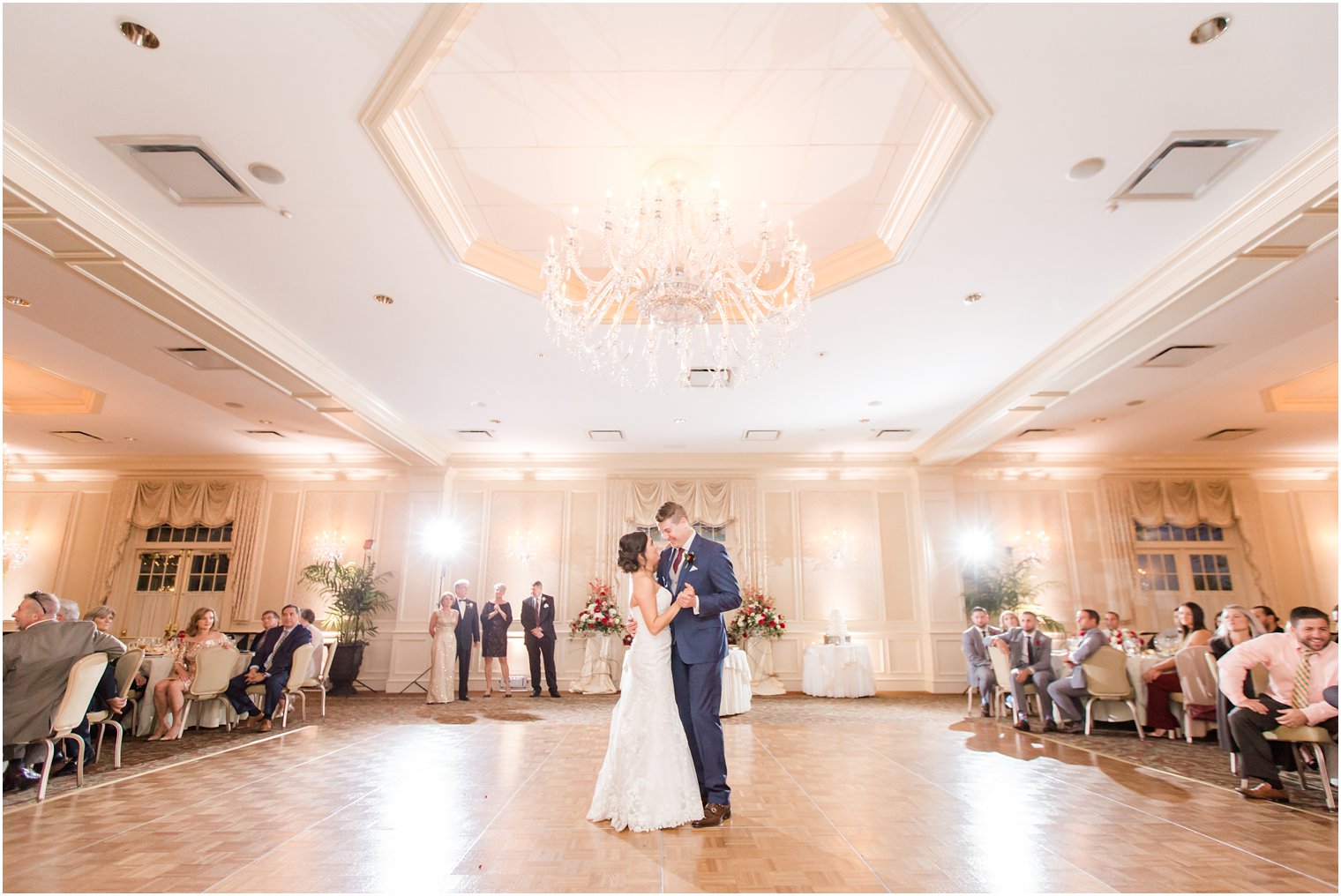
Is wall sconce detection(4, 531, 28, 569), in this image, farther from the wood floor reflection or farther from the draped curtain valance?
the wood floor reflection

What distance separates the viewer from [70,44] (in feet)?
10.5

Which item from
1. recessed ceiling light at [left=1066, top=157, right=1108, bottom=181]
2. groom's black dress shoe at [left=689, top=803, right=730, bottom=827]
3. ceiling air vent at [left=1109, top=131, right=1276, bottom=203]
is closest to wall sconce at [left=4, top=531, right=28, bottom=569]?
groom's black dress shoe at [left=689, top=803, right=730, bottom=827]

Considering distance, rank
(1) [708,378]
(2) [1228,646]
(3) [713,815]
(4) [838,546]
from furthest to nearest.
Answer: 1. (4) [838,546]
2. (1) [708,378]
3. (2) [1228,646]
4. (3) [713,815]

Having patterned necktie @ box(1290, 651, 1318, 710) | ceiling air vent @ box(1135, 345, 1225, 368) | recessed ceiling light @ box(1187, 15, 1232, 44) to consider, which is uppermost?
recessed ceiling light @ box(1187, 15, 1232, 44)

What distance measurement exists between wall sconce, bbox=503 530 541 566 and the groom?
7908 mm

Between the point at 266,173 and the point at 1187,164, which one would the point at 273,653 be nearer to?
the point at 266,173

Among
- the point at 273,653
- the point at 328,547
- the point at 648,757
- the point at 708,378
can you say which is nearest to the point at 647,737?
the point at 648,757

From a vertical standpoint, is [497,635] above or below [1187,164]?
below

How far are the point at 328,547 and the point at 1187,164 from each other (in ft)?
38.9

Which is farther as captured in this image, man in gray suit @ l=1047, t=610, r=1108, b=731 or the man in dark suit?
the man in dark suit

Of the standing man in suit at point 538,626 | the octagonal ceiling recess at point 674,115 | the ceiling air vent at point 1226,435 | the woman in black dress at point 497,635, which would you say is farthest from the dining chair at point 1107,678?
the woman in black dress at point 497,635

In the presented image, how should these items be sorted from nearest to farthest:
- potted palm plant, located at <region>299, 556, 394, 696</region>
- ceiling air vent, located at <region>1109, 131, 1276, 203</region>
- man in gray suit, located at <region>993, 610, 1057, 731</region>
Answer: ceiling air vent, located at <region>1109, 131, 1276, 203</region>, man in gray suit, located at <region>993, 610, 1057, 731</region>, potted palm plant, located at <region>299, 556, 394, 696</region>

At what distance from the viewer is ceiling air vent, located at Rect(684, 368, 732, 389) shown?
7.31 metres

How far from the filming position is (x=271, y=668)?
6805mm
